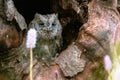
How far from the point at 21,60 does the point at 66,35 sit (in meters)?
0.92

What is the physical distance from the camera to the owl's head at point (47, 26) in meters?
2.82

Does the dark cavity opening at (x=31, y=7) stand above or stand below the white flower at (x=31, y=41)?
below

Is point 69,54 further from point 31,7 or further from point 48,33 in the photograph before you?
point 31,7

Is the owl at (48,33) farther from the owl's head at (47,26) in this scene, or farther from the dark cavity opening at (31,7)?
the dark cavity opening at (31,7)

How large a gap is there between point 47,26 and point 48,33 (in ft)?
0.28

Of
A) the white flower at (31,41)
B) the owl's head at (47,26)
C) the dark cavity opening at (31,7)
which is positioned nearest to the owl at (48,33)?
the owl's head at (47,26)

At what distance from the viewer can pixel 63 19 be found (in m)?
3.05

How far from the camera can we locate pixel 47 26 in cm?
288

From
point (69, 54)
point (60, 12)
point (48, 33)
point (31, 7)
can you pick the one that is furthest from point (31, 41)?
point (31, 7)

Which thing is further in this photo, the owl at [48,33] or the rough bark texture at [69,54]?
the owl at [48,33]

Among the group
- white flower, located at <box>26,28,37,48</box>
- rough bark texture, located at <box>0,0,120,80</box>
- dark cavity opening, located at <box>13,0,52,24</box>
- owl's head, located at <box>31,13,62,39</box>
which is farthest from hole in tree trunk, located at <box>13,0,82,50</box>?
white flower, located at <box>26,28,37,48</box>

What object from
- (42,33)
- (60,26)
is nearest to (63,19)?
(60,26)

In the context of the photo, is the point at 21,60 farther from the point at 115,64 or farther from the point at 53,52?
the point at 115,64

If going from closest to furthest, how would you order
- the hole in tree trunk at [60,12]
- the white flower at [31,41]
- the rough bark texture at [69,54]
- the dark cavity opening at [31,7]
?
the white flower at [31,41]
the rough bark texture at [69,54]
the hole in tree trunk at [60,12]
the dark cavity opening at [31,7]
